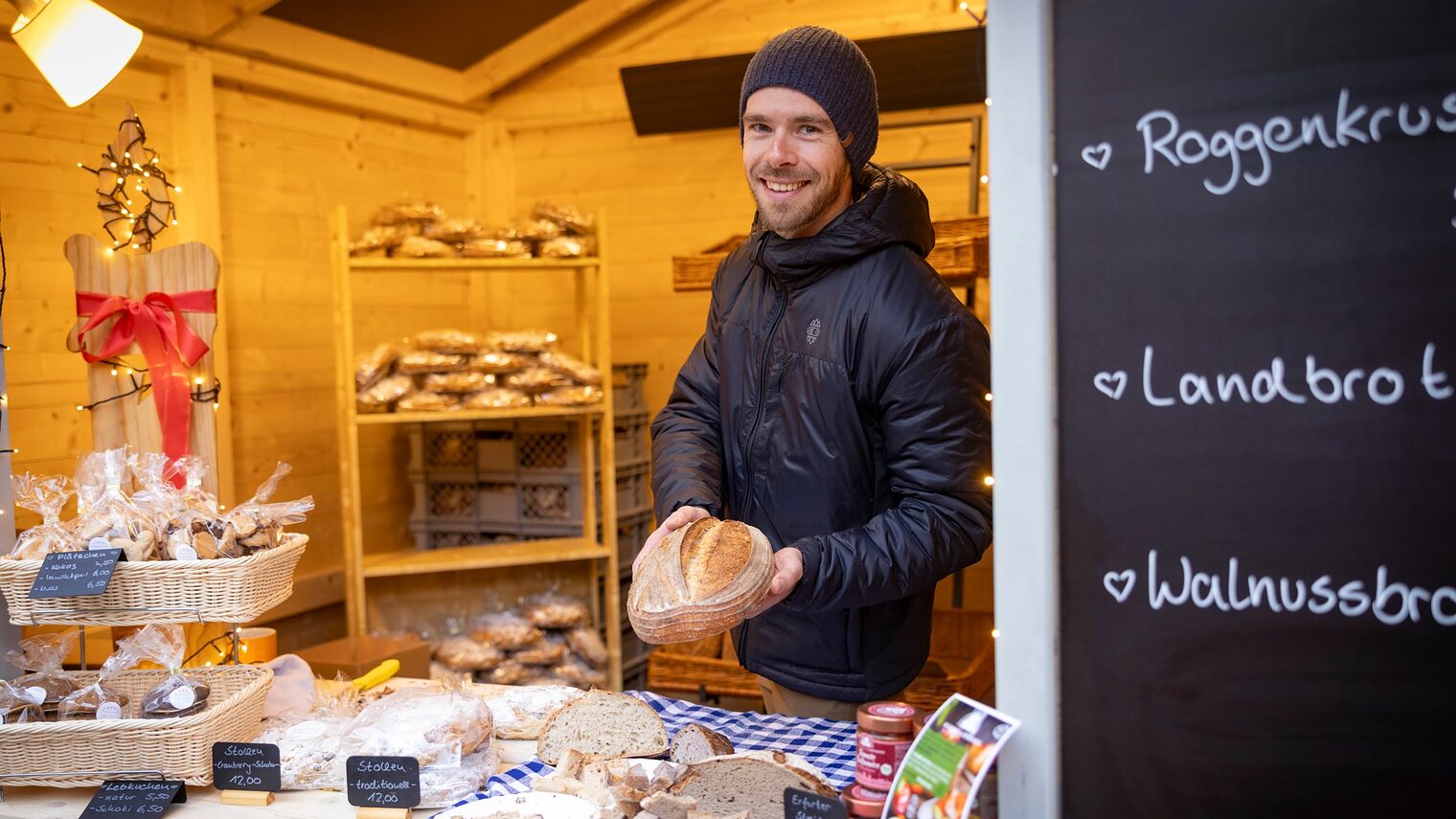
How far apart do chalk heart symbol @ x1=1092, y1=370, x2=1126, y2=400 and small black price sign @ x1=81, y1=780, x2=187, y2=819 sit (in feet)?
4.26

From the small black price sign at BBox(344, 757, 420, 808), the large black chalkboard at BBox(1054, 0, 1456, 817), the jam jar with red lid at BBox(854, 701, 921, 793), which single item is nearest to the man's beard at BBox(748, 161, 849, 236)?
the large black chalkboard at BBox(1054, 0, 1456, 817)

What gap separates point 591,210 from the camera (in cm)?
451

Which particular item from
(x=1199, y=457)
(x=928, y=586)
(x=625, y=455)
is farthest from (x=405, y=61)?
(x=1199, y=457)

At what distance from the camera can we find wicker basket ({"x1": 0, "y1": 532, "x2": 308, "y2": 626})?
1.63 m

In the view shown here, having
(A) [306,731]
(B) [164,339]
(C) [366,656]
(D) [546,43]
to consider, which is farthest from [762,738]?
(D) [546,43]

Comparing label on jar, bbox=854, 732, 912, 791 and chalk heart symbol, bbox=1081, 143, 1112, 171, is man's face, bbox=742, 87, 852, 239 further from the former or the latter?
label on jar, bbox=854, 732, 912, 791

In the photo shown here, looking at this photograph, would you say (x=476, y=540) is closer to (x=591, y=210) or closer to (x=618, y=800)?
(x=591, y=210)

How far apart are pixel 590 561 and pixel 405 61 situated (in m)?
2.00

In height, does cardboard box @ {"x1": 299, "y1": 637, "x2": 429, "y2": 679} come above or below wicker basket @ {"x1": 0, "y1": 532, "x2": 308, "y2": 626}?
below

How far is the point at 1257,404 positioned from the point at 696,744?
875mm

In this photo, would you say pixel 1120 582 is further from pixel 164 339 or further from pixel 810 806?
pixel 164 339

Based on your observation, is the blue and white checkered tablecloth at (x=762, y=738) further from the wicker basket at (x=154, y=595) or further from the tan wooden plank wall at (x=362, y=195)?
the tan wooden plank wall at (x=362, y=195)

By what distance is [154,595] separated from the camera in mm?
1635

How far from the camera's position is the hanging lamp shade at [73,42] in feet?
6.57
